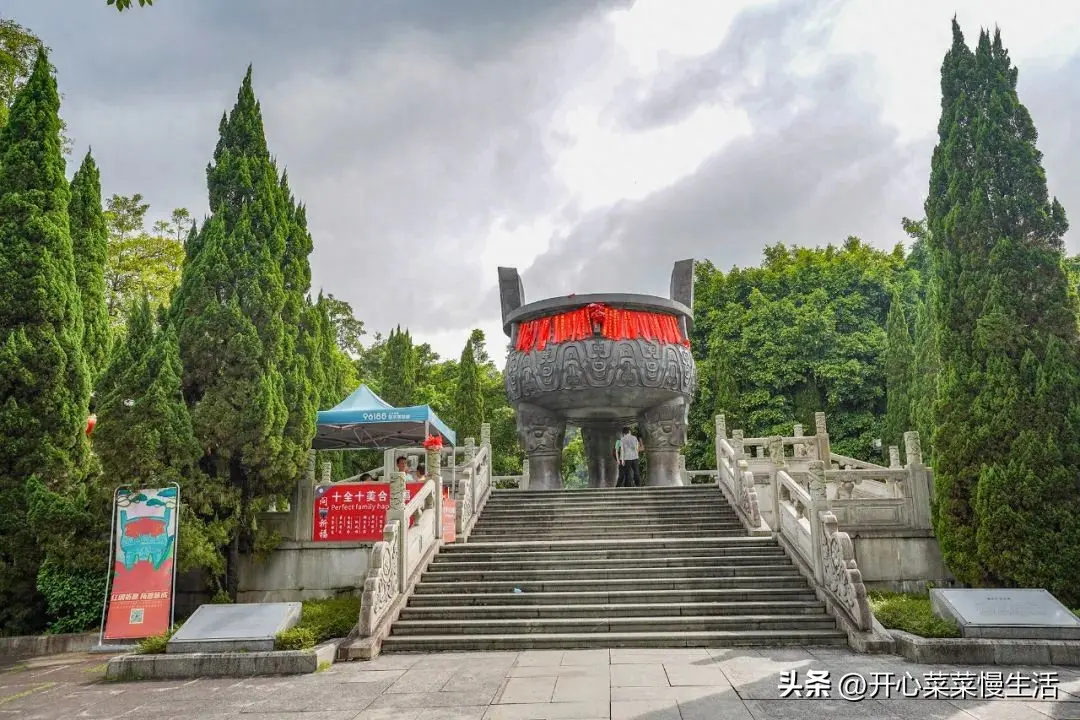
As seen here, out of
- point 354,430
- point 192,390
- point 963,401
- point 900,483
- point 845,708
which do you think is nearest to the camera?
point 845,708

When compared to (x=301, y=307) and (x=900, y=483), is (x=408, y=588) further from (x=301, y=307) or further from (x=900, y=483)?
(x=900, y=483)

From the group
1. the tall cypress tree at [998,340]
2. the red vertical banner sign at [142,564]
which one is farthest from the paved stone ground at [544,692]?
the tall cypress tree at [998,340]

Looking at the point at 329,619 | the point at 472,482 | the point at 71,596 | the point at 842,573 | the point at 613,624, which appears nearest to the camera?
the point at 842,573

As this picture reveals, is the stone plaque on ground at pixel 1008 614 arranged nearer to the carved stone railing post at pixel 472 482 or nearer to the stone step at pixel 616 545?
the stone step at pixel 616 545

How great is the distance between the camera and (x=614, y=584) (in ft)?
28.9

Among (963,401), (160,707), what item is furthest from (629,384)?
(160,707)

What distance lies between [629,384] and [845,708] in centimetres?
953

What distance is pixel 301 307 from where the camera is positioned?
11.0 metres

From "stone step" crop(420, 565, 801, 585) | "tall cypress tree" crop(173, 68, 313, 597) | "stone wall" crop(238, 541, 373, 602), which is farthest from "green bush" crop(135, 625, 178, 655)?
"stone wall" crop(238, 541, 373, 602)

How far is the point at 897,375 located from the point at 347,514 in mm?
16059

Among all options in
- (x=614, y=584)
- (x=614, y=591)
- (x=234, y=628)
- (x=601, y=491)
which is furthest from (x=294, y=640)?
(x=601, y=491)

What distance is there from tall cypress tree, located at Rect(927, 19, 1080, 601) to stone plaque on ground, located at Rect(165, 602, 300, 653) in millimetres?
7814

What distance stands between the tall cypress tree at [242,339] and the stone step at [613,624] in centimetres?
320

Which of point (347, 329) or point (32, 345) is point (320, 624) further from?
point (347, 329)
